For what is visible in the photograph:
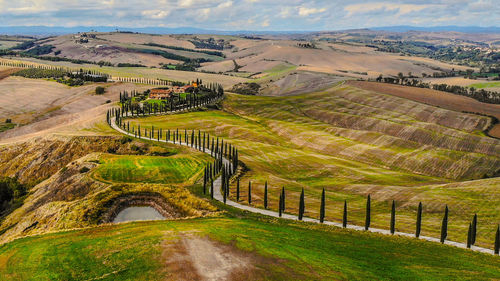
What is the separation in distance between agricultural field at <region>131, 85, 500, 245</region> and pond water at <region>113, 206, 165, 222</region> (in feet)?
53.2

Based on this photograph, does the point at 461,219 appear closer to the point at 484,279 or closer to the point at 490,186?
the point at 490,186

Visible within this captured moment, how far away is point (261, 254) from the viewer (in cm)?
5341

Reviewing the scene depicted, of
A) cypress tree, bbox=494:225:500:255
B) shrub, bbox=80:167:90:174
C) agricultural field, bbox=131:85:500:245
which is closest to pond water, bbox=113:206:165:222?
agricultural field, bbox=131:85:500:245

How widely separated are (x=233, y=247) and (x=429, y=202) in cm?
4319

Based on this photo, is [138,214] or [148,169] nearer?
[138,214]

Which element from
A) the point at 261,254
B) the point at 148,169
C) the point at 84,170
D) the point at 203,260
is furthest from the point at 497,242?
the point at 84,170

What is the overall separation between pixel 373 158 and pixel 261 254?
304 feet

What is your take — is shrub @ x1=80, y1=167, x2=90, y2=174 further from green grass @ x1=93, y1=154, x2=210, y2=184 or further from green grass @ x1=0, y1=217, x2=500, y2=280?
green grass @ x1=0, y1=217, x2=500, y2=280

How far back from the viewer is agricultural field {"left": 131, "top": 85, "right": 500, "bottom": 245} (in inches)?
3164

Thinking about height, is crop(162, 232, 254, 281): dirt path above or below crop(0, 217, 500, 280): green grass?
above

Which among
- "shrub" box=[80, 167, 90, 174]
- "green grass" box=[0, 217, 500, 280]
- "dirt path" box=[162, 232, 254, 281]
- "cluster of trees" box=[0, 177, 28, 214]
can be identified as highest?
"dirt path" box=[162, 232, 254, 281]

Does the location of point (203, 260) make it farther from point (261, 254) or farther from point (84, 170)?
point (84, 170)

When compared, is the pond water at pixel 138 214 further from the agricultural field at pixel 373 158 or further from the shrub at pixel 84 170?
the shrub at pixel 84 170

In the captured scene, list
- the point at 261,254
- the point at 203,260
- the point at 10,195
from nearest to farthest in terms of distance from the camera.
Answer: the point at 203,260 < the point at 261,254 < the point at 10,195
